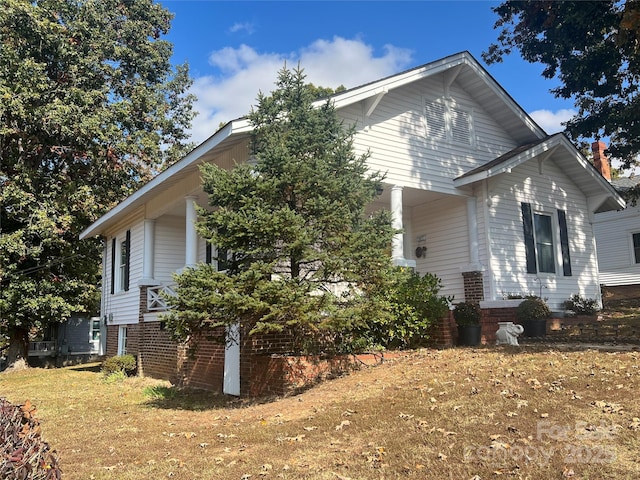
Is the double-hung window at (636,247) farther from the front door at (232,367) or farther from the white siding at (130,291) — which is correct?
the white siding at (130,291)

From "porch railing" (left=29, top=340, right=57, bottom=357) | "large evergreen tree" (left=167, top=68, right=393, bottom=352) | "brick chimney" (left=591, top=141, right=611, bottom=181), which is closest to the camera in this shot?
"large evergreen tree" (left=167, top=68, right=393, bottom=352)

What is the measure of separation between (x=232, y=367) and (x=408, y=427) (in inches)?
208

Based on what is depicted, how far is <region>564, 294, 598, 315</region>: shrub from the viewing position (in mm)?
13773

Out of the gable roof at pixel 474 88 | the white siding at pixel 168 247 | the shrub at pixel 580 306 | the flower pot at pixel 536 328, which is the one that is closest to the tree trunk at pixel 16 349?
the white siding at pixel 168 247

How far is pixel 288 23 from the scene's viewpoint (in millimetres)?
14523

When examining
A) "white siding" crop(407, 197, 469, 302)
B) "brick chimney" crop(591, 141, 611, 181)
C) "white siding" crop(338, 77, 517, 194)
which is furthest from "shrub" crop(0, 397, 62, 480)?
"brick chimney" crop(591, 141, 611, 181)

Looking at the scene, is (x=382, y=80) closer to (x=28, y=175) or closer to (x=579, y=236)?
(x=579, y=236)

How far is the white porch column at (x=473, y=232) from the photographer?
1318 cm

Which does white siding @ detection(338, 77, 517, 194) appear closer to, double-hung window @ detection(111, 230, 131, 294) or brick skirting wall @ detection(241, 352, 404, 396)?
brick skirting wall @ detection(241, 352, 404, 396)

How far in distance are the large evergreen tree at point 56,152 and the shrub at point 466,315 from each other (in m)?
15.1

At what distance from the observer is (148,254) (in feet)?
52.2

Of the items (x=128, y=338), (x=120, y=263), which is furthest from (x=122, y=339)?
(x=120, y=263)

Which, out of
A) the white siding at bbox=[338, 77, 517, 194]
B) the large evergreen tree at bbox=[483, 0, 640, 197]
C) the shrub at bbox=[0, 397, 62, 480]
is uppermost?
the large evergreen tree at bbox=[483, 0, 640, 197]

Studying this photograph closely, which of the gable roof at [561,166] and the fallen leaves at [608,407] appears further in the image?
the gable roof at [561,166]
